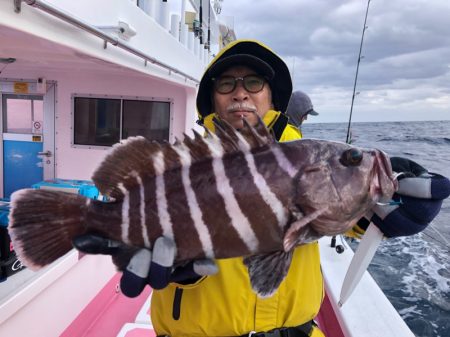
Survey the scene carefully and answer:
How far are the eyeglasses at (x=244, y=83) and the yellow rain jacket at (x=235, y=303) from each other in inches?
40.7

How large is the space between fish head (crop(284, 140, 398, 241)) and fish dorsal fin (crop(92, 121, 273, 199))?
0.70 ft

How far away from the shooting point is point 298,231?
1.32 metres

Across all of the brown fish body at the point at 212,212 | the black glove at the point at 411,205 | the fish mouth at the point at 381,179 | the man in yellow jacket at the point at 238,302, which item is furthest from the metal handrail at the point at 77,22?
the black glove at the point at 411,205

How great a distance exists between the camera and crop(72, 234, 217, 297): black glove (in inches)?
52.3

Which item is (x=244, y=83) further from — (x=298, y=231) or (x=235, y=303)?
(x=235, y=303)

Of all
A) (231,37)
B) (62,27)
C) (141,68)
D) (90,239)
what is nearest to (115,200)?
(90,239)

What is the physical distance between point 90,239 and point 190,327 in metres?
0.74

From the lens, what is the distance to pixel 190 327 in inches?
67.3

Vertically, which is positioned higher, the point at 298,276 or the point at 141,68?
the point at 141,68

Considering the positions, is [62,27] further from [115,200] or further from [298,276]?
[298,276]

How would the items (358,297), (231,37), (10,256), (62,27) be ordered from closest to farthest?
(62,27) → (10,256) → (358,297) → (231,37)

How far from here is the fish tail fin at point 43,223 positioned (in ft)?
4.47

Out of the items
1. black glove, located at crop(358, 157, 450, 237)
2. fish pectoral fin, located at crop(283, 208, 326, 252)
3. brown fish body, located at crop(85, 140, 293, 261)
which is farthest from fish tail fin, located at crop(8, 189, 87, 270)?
black glove, located at crop(358, 157, 450, 237)

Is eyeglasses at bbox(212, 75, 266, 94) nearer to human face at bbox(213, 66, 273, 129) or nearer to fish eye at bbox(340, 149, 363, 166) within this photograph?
human face at bbox(213, 66, 273, 129)
